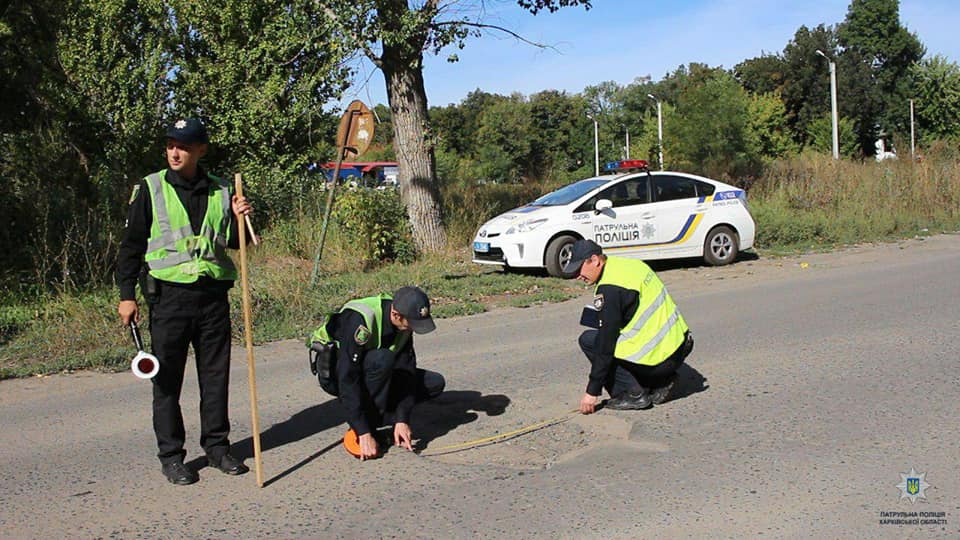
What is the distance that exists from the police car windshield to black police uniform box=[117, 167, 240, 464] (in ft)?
30.8

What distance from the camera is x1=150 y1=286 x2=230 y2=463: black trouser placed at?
4.93 metres

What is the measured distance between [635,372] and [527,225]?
24.7 feet

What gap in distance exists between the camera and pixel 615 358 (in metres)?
6.17

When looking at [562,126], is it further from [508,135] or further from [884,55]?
[884,55]

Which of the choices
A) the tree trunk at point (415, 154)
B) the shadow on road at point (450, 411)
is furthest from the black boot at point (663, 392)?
the tree trunk at point (415, 154)

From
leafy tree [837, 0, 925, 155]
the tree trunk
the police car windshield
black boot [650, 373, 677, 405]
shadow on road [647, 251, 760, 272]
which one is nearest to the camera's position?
black boot [650, 373, 677, 405]

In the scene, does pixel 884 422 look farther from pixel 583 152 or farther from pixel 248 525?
pixel 583 152

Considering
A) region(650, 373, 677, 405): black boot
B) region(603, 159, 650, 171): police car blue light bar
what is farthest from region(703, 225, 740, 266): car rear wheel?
region(650, 373, 677, 405): black boot

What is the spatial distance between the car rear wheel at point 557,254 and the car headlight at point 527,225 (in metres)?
0.33

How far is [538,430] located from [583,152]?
→ 224 feet

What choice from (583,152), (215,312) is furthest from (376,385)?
(583,152)

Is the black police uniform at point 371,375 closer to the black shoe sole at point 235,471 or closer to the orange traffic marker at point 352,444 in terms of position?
the orange traffic marker at point 352,444

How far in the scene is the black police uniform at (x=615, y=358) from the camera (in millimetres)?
5938

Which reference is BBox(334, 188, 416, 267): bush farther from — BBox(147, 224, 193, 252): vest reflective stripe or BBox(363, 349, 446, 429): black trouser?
BBox(147, 224, 193, 252): vest reflective stripe
